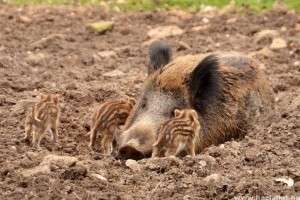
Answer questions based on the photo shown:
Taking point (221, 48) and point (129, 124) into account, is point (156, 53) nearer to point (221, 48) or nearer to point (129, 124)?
point (129, 124)

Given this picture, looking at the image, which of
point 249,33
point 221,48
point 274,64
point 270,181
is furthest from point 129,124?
point 249,33

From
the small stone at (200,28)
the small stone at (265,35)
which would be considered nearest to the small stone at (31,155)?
the small stone at (265,35)

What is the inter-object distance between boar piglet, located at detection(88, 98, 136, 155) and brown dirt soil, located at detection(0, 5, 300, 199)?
0.18 m

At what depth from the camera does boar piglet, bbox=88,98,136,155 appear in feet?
24.0

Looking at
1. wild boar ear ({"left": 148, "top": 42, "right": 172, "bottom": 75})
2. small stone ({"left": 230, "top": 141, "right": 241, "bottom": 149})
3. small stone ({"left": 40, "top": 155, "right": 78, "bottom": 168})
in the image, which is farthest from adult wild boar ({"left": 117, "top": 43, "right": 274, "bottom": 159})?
small stone ({"left": 40, "top": 155, "right": 78, "bottom": 168})

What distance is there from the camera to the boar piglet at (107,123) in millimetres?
7320

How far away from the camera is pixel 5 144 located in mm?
6996

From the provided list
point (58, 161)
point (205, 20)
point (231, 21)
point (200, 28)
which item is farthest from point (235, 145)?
point (205, 20)

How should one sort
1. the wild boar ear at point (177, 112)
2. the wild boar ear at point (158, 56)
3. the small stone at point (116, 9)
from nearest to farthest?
1. the wild boar ear at point (177, 112)
2. the wild boar ear at point (158, 56)
3. the small stone at point (116, 9)

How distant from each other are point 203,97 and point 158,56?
0.81 metres

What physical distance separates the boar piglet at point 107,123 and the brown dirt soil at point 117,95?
181 mm

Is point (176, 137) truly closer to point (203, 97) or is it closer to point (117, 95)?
point (203, 97)

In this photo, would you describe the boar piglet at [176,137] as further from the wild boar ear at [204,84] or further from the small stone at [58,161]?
the small stone at [58,161]

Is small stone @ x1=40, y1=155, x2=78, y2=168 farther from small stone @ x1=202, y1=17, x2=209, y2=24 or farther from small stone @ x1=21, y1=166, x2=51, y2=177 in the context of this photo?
small stone @ x1=202, y1=17, x2=209, y2=24
